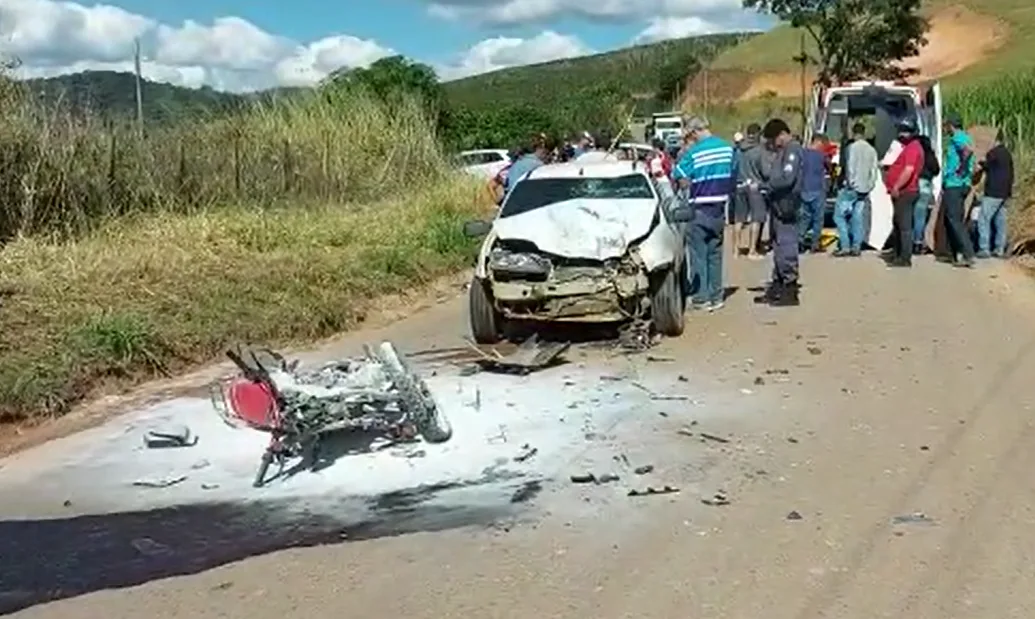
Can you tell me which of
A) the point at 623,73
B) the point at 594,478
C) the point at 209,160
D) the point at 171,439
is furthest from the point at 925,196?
the point at 623,73

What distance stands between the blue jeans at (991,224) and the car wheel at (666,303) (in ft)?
22.5

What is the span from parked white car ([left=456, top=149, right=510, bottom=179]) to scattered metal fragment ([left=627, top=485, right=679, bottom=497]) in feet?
61.9

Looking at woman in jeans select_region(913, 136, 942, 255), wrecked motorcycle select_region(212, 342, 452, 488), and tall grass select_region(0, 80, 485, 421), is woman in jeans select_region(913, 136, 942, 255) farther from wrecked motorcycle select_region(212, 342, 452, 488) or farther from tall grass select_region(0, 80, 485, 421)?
wrecked motorcycle select_region(212, 342, 452, 488)

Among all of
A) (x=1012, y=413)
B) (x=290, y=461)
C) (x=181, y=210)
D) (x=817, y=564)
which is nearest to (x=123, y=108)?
(x=181, y=210)

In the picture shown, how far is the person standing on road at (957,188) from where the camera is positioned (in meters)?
15.6

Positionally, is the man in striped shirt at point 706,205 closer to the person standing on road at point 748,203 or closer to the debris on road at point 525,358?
the person standing on road at point 748,203

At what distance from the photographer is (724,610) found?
494 centimetres

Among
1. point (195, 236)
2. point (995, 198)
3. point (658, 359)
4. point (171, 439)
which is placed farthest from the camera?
point (995, 198)

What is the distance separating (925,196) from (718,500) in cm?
1176

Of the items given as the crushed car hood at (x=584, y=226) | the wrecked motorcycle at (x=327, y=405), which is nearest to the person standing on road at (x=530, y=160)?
the crushed car hood at (x=584, y=226)

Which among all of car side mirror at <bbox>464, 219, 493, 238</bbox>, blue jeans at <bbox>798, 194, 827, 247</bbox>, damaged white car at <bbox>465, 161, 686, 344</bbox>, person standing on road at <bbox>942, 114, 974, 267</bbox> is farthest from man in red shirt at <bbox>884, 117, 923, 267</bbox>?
car side mirror at <bbox>464, 219, 493, 238</bbox>

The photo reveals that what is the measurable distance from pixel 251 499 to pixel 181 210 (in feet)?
38.5

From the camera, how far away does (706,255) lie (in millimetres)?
12586

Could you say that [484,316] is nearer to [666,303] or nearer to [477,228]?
[477,228]
